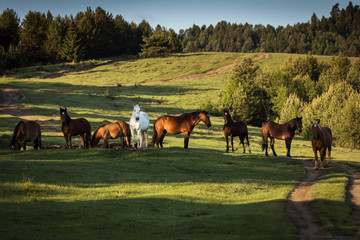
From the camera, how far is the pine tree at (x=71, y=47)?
111 m

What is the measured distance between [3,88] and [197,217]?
64025 mm

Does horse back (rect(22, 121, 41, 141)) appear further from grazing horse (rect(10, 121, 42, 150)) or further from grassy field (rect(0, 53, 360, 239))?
grassy field (rect(0, 53, 360, 239))

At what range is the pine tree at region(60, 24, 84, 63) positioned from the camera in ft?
363

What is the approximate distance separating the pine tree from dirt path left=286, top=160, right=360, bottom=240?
102438mm

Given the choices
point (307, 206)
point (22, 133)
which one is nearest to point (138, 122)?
point (22, 133)

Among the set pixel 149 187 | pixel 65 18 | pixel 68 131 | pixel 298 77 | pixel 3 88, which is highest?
pixel 65 18

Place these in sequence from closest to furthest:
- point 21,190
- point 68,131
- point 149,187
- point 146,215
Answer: point 146,215 → point 21,190 → point 149,187 → point 68,131

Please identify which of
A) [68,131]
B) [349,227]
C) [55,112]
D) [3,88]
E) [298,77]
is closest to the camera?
[349,227]

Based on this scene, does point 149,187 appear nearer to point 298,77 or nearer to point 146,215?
point 146,215

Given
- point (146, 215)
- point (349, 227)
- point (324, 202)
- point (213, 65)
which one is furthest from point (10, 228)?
point (213, 65)

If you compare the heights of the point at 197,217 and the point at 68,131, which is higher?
the point at 68,131

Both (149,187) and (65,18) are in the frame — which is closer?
(149,187)

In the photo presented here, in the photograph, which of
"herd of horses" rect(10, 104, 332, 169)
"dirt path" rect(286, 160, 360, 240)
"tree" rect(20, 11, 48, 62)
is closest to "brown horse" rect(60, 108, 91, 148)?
"herd of horses" rect(10, 104, 332, 169)

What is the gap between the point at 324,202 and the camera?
1420 cm
